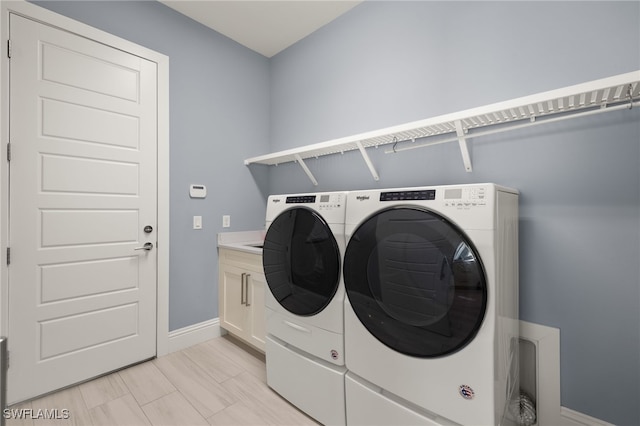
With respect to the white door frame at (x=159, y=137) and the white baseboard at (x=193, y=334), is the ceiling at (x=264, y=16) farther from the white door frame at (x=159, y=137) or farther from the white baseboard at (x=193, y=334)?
the white baseboard at (x=193, y=334)

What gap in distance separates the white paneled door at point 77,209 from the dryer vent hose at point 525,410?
7.60 ft

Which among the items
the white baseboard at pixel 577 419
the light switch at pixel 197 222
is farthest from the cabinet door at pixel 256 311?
the white baseboard at pixel 577 419

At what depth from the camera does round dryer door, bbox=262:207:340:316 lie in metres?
1.40

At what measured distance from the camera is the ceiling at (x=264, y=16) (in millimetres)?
2148

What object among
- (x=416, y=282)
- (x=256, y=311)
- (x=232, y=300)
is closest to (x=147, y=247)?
(x=232, y=300)

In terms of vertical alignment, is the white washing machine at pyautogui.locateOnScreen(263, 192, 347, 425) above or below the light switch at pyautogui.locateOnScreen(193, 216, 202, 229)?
below

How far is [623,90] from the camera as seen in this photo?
1107 mm

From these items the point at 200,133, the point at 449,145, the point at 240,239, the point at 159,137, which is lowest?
the point at 240,239

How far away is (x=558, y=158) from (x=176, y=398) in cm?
244

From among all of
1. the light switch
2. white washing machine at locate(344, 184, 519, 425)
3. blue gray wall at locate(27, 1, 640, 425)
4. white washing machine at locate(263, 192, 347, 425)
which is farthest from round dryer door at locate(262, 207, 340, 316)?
the light switch

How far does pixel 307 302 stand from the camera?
4.86ft

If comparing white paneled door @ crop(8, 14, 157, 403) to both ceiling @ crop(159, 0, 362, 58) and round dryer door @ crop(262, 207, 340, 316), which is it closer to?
ceiling @ crop(159, 0, 362, 58)

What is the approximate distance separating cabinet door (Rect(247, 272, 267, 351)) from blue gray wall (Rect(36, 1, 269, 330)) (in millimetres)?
541

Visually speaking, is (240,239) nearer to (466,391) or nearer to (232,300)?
(232,300)
